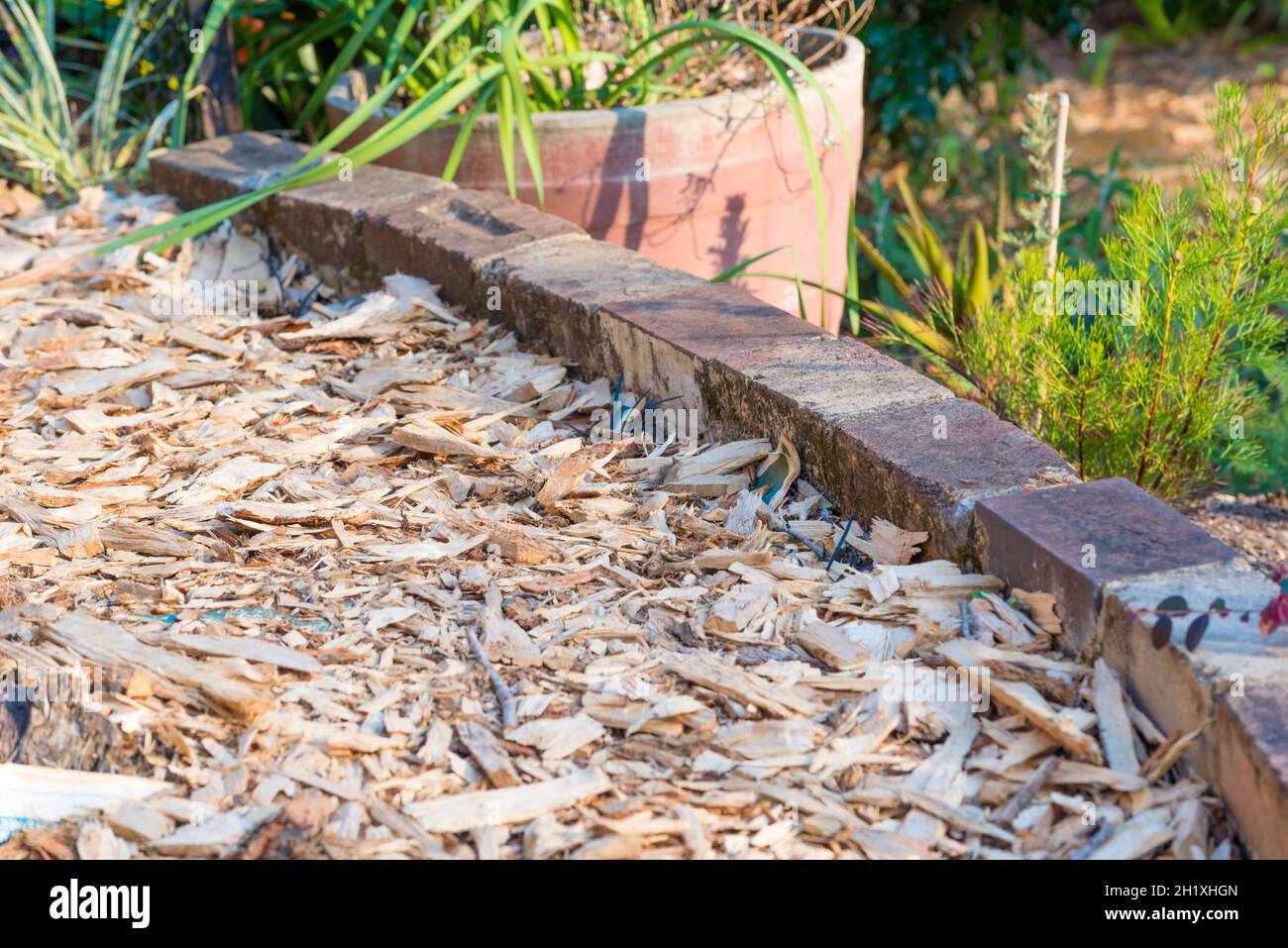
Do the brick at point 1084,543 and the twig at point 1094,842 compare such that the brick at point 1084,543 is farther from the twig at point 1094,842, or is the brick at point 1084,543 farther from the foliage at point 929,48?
the foliage at point 929,48

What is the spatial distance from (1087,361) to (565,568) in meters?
1.02

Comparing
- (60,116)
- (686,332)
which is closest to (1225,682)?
(686,332)

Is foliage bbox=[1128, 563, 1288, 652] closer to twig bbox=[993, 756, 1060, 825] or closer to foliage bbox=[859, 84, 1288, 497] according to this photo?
twig bbox=[993, 756, 1060, 825]

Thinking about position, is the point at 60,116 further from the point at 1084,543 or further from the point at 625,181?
the point at 1084,543

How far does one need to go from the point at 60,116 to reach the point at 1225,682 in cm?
328

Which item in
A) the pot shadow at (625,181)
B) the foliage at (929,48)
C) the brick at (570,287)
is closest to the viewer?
the brick at (570,287)

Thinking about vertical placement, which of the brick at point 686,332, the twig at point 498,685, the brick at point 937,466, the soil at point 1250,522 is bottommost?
the soil at point 1250,522

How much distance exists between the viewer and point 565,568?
6.11 feet

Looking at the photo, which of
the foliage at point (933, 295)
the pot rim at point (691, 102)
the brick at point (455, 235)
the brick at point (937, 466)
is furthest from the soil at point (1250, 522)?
the brick at point (455, 235)

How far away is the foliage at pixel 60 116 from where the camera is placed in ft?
11.4

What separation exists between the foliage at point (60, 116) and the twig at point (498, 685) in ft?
7.86

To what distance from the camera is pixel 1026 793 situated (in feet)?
4.80

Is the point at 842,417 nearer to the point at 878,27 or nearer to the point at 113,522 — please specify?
the point at 113,522
